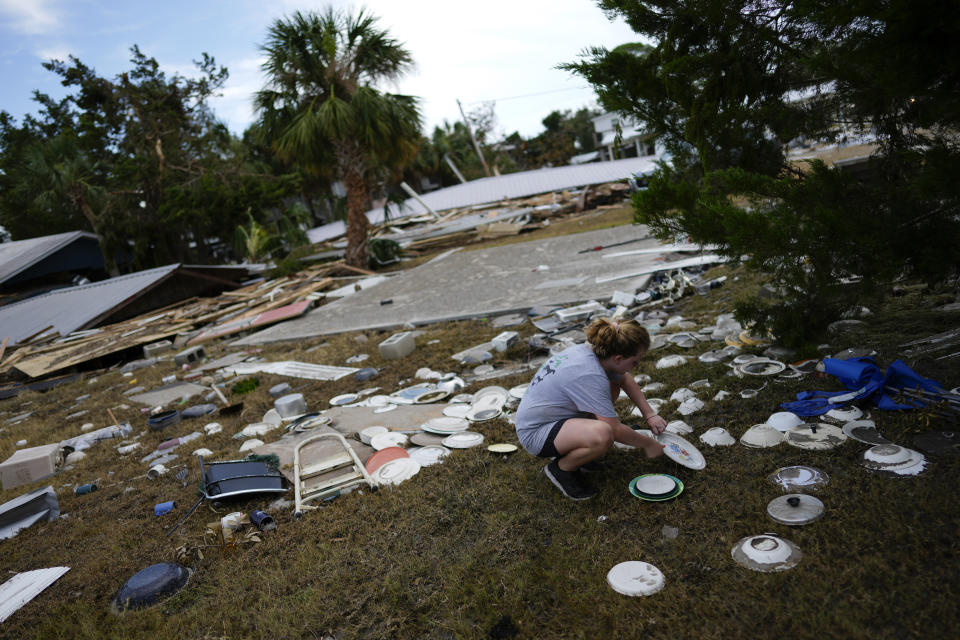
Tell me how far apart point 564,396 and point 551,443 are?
0.83 ft

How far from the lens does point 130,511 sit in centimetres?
373

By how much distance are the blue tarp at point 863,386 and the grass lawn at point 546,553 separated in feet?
0.36

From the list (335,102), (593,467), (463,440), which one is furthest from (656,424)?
(335,102)

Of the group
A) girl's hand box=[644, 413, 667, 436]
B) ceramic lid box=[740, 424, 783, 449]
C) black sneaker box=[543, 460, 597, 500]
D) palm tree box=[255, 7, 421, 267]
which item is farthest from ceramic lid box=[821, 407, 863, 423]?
palm tree box=[255, 7, 421, 267]

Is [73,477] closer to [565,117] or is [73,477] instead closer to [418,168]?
[418,168]

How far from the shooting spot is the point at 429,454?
373 cm

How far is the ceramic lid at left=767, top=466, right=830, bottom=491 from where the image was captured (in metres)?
2.55

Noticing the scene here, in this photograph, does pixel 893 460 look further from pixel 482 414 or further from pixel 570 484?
pixel 482 414

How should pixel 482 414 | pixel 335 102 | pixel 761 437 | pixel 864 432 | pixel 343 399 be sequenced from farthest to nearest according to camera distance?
pixel 335 102 → pixel 343 399 → pixel 482 414 → pixel 761 437 → pixel 864 432

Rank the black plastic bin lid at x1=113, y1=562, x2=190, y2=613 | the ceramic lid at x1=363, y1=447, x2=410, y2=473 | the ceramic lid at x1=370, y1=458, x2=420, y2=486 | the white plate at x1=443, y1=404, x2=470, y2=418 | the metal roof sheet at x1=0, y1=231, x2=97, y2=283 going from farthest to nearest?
1. the metal roof sheet at x1=0, y1=231, x2=97, y2=283
2. the white plate at x1=443, y1=404, x2=470, y2=418
3. the ceramic lid at x1=363, y1=447, x2=410, y2=473
4. the ceramic lid at x1=370, y1=458, x2=420, y2=486
5. the black plastic bin lid at x1=113, y1=562, x2=190, y2=613

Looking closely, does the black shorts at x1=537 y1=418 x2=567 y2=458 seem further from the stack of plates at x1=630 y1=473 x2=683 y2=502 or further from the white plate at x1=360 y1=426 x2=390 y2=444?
the white plate at x1=360 y1=426 x2=390 y2=444

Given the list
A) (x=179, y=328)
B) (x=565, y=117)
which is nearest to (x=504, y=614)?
(x=179, y=328)

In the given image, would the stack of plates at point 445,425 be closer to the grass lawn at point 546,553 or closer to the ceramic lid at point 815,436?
the grass lawn at point 546,553

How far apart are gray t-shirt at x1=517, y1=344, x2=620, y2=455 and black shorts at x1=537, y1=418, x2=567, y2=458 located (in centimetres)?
2
